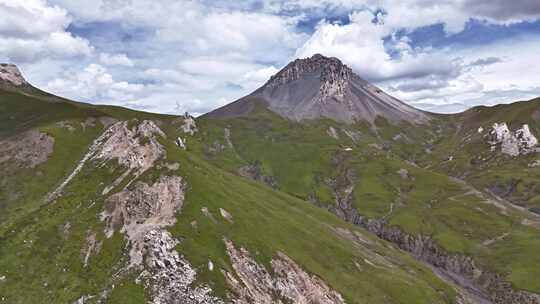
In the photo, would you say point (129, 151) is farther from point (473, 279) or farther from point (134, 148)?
point (473, 279)

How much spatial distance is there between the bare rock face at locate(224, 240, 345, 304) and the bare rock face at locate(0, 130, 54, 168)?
83.8 meters

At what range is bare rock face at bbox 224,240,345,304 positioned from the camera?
7828cm

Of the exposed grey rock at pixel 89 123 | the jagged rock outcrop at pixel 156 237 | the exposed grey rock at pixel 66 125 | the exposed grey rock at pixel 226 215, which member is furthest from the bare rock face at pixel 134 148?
the exposed grey rock at pixel 89 123

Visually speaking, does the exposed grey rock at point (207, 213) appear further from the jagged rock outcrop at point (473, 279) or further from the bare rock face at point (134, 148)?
the jagged rock outcrop at point (473, 279)

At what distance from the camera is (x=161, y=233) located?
7969 cm

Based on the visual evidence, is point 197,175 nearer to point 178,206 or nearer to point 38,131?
point 178,206

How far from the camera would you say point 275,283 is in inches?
3396

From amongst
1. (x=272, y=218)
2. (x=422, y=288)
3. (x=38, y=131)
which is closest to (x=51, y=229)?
(x=272, y=218)

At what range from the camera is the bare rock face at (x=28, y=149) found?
131500mm

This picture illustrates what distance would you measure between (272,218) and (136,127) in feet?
160

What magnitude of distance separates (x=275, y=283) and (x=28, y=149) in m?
101

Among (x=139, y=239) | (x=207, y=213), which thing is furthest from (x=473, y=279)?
(x=139, y=239)

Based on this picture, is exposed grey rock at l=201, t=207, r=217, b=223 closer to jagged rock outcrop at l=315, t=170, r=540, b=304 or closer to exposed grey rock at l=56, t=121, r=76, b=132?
exposed grey rock at l=56, t=121, r=76, b=132

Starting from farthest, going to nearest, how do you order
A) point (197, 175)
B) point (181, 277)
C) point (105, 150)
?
point (105, 150) → point (197, 175) → point (181, 277)
